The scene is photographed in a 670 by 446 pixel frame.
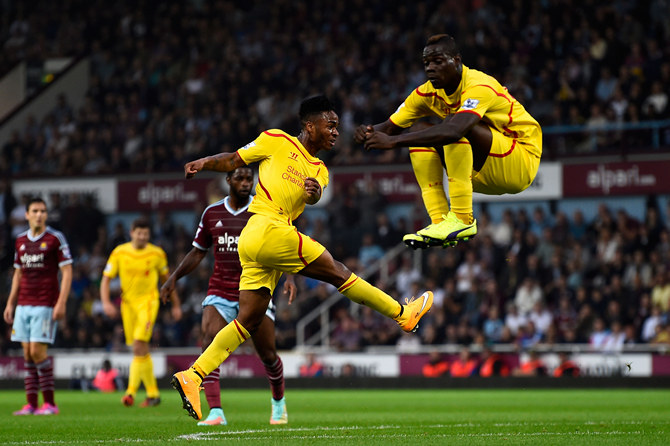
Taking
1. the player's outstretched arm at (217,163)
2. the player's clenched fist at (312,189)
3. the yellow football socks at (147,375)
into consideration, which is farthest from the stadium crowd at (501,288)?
the player's outstretched arm at (217,163)

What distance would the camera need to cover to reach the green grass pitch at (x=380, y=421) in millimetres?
8680

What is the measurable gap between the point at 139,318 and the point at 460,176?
688 centimetres

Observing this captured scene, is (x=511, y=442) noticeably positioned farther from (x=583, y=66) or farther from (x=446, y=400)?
(x=583, y=66)

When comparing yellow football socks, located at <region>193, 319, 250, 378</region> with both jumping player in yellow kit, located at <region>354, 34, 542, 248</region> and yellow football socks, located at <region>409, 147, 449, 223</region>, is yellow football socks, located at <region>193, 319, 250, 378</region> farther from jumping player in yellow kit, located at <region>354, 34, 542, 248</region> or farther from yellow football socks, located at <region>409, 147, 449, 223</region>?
yellow football socks, located at <region>409, 147, 449, 223</region>

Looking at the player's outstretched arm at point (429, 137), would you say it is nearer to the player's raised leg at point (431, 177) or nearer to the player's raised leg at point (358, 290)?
the player's raised leg at point (431, 177)

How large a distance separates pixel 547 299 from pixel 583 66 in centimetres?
484

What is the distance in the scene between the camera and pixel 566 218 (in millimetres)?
21312

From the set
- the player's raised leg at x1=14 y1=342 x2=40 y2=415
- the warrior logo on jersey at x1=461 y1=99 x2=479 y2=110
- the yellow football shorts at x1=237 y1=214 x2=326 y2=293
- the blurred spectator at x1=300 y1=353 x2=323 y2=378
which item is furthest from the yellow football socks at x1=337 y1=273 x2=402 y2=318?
the blurred spectator at x1=300 y1=353 x2=323 y2=378

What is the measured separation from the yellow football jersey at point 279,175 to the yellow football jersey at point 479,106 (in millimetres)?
936

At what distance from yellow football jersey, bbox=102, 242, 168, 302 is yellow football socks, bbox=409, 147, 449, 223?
6.14 metres

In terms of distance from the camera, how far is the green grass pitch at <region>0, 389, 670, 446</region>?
8.68 meters

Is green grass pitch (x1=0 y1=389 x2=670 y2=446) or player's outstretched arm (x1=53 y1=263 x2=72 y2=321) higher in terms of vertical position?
player's outstretched arm (x1=53 y1=263 x2=72 y2=321)

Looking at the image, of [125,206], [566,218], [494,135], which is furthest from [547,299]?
[494,135]

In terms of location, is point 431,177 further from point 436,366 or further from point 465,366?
point 436,366
